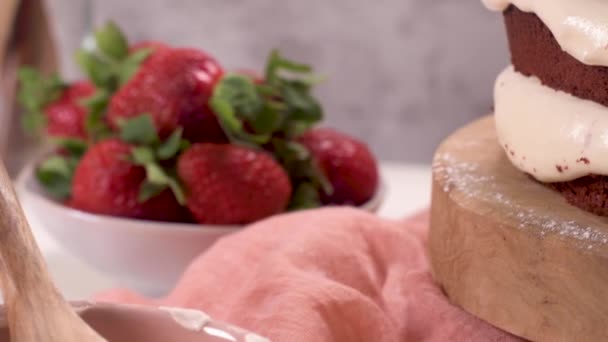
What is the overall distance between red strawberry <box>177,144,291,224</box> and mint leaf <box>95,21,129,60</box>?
0.17 meters

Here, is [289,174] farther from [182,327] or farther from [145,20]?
[145,20]

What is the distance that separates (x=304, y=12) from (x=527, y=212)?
0.93 m

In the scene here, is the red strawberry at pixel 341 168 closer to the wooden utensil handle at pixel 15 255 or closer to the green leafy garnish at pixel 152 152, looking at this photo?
the green leafy garnish at pixel 152 152

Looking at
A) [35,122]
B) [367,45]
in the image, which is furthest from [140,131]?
[367,45]

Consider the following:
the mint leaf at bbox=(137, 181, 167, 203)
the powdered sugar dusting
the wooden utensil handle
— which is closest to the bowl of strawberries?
the mint leaf at bbox=(137, 181, 167, 203)

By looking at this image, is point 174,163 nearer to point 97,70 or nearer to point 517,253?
point 97,70

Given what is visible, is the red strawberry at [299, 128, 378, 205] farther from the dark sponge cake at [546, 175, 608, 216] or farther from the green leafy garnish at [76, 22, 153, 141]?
the dark sponge cake at [546, 175, 608, 216]

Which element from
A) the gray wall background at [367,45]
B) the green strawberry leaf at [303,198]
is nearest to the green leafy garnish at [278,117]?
the green strawberry leaf at [303,198]

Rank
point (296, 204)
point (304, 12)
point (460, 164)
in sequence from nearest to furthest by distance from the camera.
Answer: point (460, 164)
point (296, 204)
point (304, 12)

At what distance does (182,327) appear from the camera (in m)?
0.52

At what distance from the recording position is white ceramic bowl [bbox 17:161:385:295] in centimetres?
89

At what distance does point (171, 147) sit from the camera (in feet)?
2.97

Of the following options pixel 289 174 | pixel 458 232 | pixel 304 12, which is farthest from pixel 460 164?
pixel 304 12

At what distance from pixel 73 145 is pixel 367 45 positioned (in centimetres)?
57
